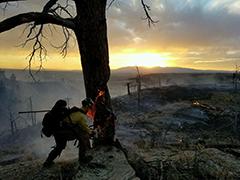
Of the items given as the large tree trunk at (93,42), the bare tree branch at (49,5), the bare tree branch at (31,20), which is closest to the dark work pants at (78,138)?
the large tree trunk at (93,42)

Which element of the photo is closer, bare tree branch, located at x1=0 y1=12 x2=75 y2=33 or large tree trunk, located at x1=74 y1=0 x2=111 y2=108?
bare tree branch, located at x1=0 y1=12 x2=75 y2=33

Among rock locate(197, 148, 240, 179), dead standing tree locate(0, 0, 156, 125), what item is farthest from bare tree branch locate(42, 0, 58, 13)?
rock locate(197, 148, 240, 179)

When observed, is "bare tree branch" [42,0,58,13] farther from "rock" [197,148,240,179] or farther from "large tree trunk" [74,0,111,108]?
"rock" [197,148,240,179]

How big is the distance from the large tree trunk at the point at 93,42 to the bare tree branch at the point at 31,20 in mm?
301

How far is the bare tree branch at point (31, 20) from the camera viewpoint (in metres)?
8.38

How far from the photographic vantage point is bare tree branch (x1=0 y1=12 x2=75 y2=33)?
8375mm

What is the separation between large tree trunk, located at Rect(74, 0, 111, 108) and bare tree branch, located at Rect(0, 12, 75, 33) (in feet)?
0.99

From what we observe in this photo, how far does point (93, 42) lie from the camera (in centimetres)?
911

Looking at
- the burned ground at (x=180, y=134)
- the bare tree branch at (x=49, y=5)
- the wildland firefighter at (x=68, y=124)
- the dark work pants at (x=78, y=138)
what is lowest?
the burned ground at (x=180, y=134)

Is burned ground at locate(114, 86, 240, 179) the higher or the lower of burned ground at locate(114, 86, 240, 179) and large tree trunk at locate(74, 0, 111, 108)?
the lower

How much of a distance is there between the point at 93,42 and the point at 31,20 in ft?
5.18

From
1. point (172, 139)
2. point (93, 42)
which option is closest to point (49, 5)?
point (93, 42)

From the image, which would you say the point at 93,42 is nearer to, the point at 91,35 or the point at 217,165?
the point at 91,35

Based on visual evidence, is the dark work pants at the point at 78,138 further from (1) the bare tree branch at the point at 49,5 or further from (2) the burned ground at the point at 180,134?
(1) the bare tree branch at the point at 49,5
